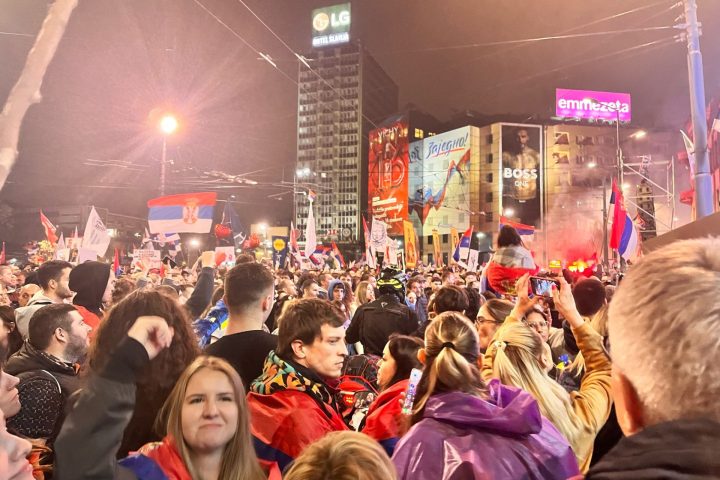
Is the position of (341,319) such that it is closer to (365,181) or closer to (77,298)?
(77,298)

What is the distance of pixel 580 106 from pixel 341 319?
8124 cm

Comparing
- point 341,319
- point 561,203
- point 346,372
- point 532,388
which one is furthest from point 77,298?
point 561,203

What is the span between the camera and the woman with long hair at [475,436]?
7.37ft

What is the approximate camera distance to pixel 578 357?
4.29m

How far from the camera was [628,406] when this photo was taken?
4.01ft

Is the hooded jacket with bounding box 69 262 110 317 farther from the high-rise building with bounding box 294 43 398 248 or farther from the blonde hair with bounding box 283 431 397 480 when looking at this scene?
the high-rise building with bounding box 294 43 398 248

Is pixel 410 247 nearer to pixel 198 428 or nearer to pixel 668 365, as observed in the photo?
pixel 198 428

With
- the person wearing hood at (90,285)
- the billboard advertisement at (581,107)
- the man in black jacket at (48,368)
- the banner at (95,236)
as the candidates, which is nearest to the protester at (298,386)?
the man in black jacket at (48,368)

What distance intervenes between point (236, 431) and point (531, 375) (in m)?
1.69

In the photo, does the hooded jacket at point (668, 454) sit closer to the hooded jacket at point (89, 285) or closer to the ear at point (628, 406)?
the ear at point (628, 406)

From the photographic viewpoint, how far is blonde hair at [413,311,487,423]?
258 centimetres

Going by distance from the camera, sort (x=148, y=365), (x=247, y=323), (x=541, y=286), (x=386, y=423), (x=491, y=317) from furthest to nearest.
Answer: (x=491, y=317) < (x=247, y=323) < (x=541, y=286) < (x=386, y=423) < (x=148, y=365)

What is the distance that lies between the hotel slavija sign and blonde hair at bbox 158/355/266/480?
447ft

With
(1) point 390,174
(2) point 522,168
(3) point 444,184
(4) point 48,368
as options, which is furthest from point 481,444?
(1) point 390,174
